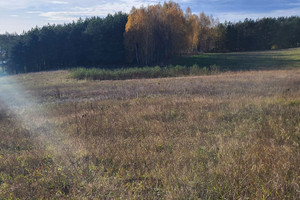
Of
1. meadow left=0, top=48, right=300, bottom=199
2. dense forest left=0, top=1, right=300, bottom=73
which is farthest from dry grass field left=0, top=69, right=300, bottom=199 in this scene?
dense forest left=0, top=1, right=300, bottom=73

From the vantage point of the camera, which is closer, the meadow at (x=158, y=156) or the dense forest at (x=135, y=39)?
the meadow at (x=158, y=156)

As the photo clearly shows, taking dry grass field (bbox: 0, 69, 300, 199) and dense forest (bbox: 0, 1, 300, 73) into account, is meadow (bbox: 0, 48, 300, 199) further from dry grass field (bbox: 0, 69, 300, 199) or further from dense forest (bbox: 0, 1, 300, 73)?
dense forest (bbox: 0, 1, 300, 73)

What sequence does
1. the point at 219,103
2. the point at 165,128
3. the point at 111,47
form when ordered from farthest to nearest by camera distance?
the point at 111,47, the point at 219,103, the point at 165,128

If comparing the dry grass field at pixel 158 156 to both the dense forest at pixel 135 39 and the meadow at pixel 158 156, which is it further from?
the dense forest at pixel 135 39

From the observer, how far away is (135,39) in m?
40.3

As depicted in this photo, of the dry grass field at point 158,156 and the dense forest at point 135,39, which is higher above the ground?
the dense forest at point 135,39

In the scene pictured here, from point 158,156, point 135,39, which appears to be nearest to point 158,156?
point 158,156

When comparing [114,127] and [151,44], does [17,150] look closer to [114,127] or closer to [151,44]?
[114,127]

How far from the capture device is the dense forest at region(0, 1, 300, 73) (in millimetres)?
40469

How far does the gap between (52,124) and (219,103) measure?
5.09m

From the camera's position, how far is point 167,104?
7996 millimetres

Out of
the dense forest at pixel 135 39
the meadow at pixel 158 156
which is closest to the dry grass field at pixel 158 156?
the meadow at pixel 158 156

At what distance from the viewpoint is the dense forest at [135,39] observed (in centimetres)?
4047

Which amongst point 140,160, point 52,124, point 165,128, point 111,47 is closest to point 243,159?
point 140,160
